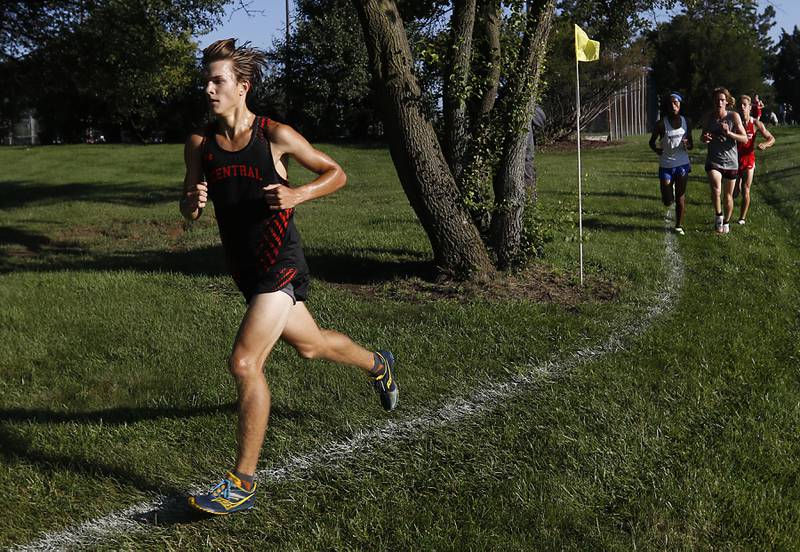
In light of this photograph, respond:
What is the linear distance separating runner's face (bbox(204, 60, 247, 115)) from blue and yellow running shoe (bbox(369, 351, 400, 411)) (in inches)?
67.9

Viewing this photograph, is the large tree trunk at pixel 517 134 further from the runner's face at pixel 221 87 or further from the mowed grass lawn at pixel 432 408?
the runner's face at pixel 221 87

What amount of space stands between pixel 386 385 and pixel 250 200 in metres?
1.51

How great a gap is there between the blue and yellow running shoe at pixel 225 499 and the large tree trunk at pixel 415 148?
195 inches

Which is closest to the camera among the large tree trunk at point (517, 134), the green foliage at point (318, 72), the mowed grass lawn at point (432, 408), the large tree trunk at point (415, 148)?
the mowed grass lawn at point (432, 408)

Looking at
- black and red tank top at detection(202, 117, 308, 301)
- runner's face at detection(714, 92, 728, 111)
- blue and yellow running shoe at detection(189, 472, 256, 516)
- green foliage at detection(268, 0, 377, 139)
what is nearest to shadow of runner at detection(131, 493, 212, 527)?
blue and yellow running shoe at detection(189, 472, 256, 516)

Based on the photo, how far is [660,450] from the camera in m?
4.28

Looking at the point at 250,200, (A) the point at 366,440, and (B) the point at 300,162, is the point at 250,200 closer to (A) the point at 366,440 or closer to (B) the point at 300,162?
(B) the point at 300,162

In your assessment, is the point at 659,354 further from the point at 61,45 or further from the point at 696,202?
the point at 61,45

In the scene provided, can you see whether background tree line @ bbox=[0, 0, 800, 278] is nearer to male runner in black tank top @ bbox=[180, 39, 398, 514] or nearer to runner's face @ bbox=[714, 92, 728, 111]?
runner's face @ bbox=[714, 92, 728, 111]

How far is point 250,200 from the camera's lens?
4000mm

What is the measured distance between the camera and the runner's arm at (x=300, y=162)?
3803mm

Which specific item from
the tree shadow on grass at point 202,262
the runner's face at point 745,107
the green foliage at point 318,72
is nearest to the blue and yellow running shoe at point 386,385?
the tree shadow on grass at point 202,262

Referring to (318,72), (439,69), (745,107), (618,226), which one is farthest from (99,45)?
(318,72)

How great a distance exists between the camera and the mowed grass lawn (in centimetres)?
365
